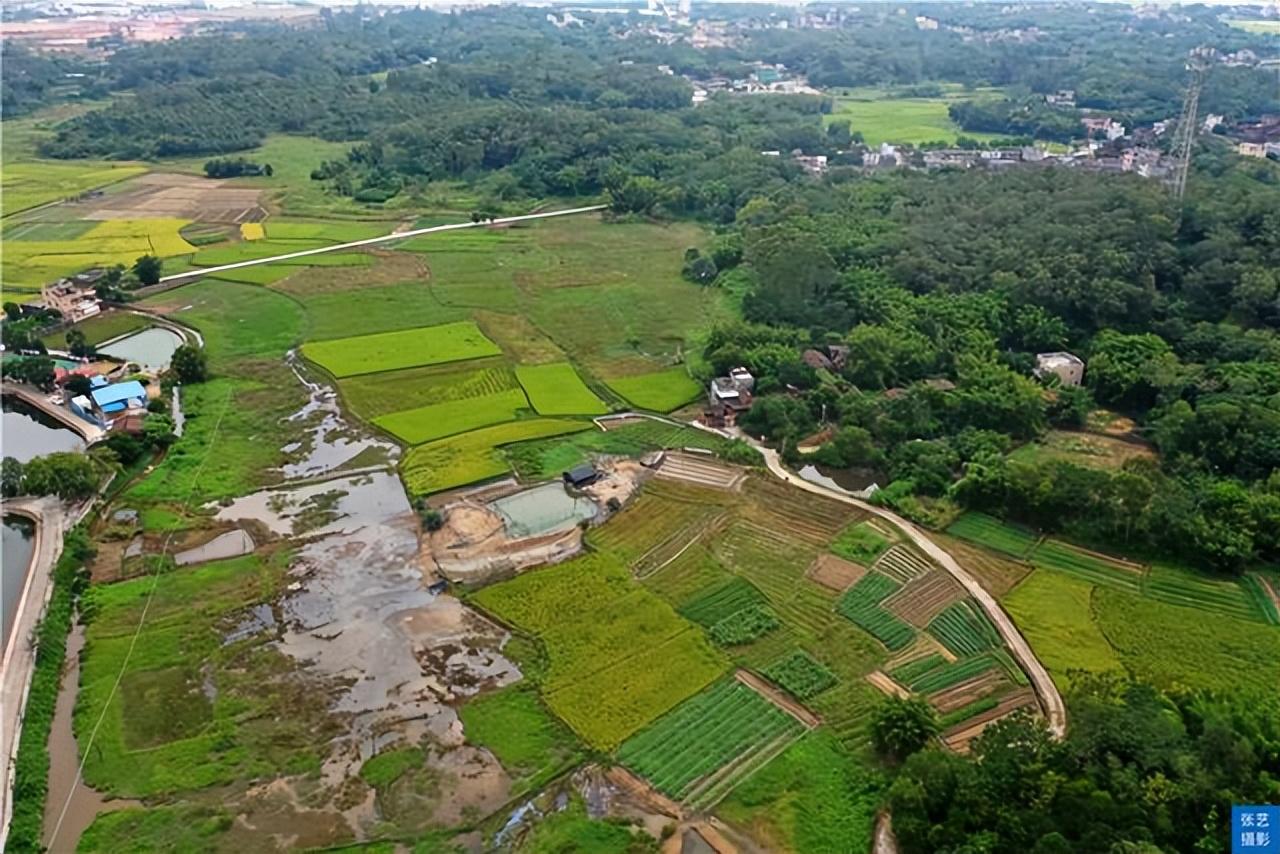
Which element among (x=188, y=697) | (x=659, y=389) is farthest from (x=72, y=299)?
(x=188, y=697)

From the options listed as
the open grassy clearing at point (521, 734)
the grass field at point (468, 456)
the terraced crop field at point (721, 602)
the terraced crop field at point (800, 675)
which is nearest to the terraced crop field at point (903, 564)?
the terraced crop field at point (721, 602)

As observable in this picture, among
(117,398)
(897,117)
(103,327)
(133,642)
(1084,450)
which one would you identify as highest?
(117,398)

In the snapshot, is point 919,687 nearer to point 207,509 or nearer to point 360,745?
point 360,745

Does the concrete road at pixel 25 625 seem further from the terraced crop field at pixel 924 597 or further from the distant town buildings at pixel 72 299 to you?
the terraced crop field at pixel 924 597

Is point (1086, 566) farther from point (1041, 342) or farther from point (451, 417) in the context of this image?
point (451, 417)

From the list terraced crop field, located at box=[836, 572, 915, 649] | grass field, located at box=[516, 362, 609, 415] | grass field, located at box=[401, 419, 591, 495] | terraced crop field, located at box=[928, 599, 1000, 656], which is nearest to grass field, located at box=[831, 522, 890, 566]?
terraced crop field, located at box=[836, 572, 915, 649]

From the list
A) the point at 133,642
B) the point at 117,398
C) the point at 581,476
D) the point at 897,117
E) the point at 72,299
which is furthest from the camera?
the point at 897,117

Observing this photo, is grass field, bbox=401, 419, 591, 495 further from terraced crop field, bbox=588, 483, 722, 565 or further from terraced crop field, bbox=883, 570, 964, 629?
terraced crop field, bbox=883, 570, 964, 629

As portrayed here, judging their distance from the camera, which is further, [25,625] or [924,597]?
[924,597]
